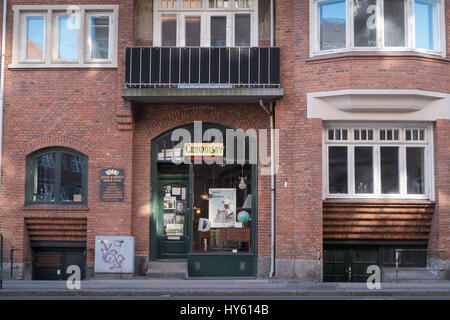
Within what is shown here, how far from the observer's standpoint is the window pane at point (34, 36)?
1634 cm

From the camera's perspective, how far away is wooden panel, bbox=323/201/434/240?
50.7 ft

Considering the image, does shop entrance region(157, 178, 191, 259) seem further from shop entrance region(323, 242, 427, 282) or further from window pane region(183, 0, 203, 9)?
window pane region(183, 0, 203, 9)

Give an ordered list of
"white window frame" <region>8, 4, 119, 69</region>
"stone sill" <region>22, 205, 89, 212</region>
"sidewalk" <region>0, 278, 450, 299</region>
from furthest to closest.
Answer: "white window frame" <region>8, 4, 119, 69</region> → "stone sill" <region>22, 205, 89, 212</region> → "sidewalk" <region>0, 278, 450, 299</region>

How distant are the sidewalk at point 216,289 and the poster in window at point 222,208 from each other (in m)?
1.93

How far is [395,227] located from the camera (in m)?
15.5

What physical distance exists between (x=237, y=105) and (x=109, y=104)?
144 inches

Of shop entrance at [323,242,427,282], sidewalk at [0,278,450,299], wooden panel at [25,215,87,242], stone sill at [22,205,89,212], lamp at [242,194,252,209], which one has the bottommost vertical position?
sidewalk at [0,278,450,299]

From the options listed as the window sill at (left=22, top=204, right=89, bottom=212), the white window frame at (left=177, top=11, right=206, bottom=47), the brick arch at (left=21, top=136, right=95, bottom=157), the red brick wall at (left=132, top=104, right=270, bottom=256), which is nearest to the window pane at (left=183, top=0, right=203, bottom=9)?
the white window frame at (left=177, top=11, right=206, bottom=47)

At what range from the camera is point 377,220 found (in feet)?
50.9

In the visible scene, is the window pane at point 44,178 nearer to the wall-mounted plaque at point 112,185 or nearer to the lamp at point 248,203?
the wall-mounted plaque at point 112,185

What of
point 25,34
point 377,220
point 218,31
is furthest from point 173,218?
point 25,34

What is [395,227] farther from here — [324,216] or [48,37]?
[48,37]

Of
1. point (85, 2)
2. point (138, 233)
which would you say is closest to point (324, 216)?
point (138, 233)

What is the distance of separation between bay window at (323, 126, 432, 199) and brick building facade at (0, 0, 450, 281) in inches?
1.4
